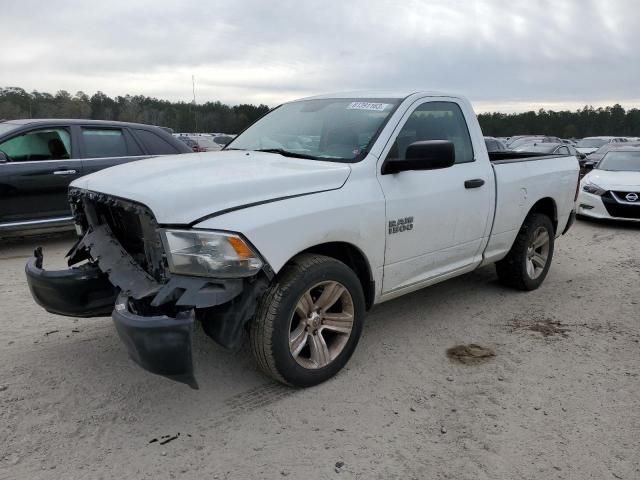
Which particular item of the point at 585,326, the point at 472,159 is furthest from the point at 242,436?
the point at 585,326

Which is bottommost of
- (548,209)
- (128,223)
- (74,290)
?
(74,290)

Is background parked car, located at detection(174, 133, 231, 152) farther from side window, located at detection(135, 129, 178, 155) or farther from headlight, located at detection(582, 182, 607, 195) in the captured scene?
headlight, located at detection(582, 182, 607, 195)

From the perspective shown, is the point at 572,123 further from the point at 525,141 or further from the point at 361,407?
the point at 361,407

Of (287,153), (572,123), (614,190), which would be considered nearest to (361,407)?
(287,153)

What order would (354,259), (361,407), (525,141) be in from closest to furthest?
(361,407) → (354,259) → (525,141)

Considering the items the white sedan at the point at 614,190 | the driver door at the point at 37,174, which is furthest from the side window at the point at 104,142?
the white sedan at the point at 614,190

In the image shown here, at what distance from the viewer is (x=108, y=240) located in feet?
11.4

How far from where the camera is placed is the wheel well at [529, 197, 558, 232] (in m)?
5.28

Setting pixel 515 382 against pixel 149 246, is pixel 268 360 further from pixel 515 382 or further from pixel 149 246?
pixel 515 382

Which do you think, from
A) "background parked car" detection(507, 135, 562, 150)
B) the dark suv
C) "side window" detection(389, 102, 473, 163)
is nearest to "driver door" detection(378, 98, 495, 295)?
"side window" detection(389, 102, 473, 163)

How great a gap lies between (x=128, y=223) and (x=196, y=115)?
57.4 meters

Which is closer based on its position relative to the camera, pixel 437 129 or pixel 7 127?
pixel 437 129

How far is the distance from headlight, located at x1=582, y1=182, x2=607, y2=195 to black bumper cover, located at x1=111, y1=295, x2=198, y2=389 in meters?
9.02

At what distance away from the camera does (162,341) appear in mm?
2562
